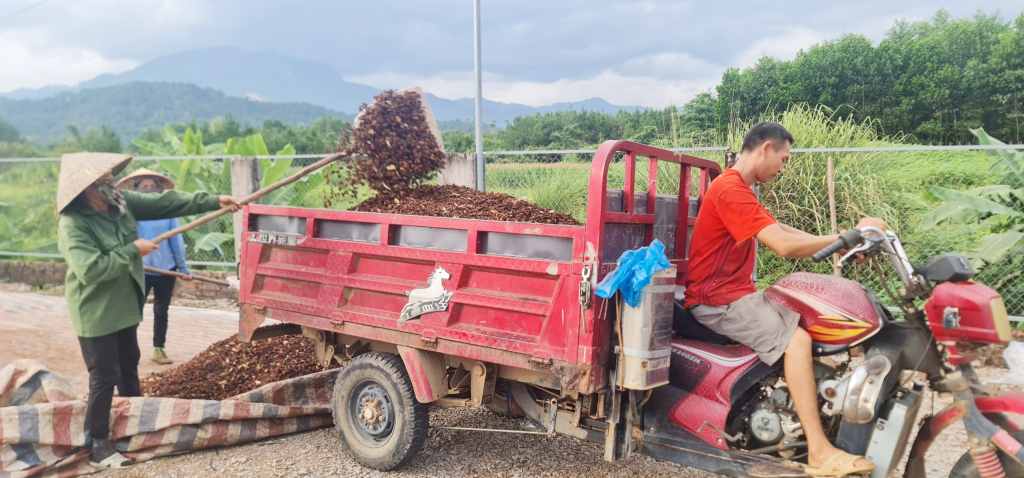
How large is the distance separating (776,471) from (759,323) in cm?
65

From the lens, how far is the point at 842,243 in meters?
2.76

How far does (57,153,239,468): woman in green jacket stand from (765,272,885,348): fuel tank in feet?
12.5

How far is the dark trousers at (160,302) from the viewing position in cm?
645

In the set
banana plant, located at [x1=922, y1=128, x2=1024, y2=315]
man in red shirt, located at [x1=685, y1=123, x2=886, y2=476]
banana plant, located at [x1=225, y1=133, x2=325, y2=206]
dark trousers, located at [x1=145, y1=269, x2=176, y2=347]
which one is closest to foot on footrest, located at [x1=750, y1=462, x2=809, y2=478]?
man in red shirt, located at [x1=685, y1=123, x2=886, y2=476]

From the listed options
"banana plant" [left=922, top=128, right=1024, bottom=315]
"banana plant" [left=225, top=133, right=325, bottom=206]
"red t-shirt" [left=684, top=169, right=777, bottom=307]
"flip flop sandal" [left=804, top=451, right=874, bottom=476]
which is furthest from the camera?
"banana plant" [left=225, top=133, right=325, bottom=206]

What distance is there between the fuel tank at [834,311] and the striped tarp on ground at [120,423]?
3.16 meters

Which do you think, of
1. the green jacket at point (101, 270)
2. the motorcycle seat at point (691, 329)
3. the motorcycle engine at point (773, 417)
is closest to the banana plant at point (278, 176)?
the green jacket at point (101, 270)

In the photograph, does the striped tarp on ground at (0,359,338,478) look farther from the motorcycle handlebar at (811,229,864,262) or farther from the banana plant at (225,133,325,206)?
the banana plant at (225,133,325,206)

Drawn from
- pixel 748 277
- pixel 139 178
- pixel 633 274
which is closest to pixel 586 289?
pixel 633 274

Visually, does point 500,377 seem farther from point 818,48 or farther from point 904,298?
point 818,48

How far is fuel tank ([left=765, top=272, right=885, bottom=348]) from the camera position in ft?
9.42

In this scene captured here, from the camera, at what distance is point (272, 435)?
439cm

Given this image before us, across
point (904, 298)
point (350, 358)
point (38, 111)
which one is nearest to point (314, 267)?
point (350, 358)

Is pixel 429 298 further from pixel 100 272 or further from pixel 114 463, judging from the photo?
pixel 114 463
